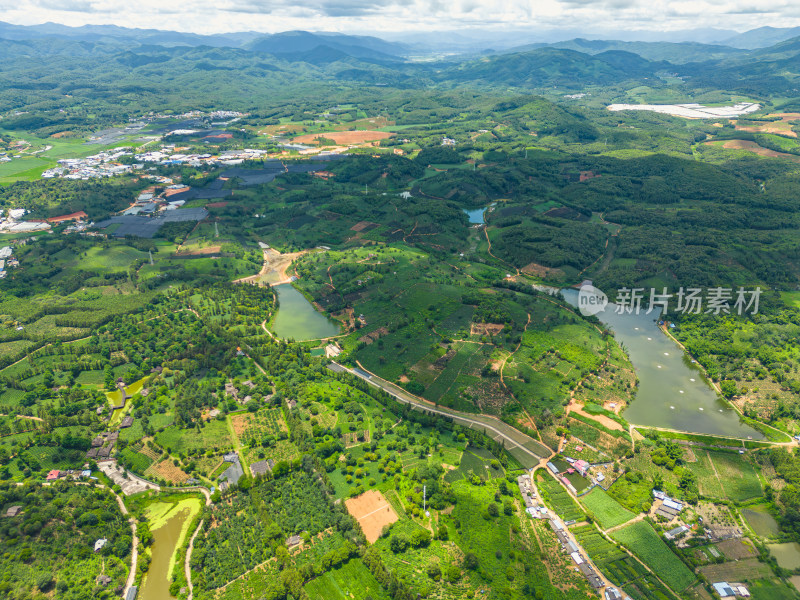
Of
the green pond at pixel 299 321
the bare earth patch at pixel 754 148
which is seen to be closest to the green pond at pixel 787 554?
the green pond at pixel 299 321

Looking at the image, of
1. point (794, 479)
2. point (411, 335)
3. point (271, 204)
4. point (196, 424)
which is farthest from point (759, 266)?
point (271, 204)

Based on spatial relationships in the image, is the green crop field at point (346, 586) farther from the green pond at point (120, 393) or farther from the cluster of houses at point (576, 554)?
the green pond at point (120, 393)

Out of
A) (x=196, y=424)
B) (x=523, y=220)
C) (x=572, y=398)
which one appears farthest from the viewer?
(x=523, y=220)

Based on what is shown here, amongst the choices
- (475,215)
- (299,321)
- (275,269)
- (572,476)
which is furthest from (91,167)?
(572,476)

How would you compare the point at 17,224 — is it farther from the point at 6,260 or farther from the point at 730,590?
the point at 730,590

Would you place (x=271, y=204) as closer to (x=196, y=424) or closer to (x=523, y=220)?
(x=523, y=220)

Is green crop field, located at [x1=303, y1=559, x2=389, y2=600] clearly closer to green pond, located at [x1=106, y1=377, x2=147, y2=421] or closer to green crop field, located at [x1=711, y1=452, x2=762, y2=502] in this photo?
green pond, located at [x1=106, y1=377, x2=147, y2=421]
